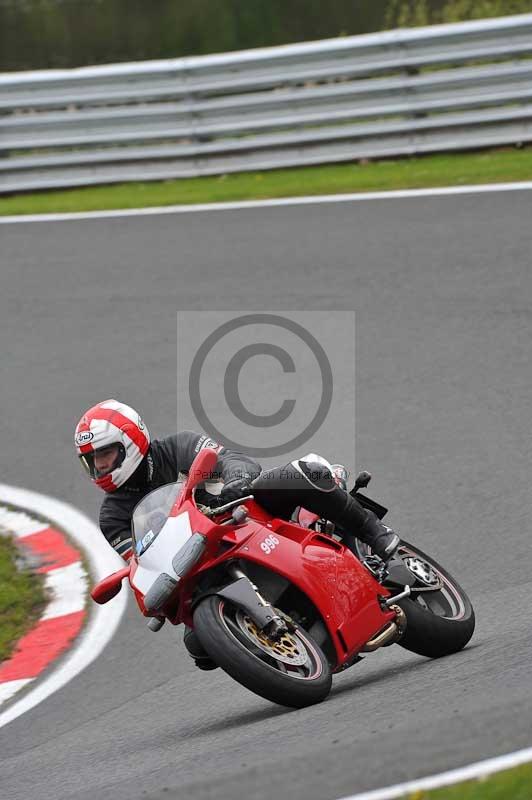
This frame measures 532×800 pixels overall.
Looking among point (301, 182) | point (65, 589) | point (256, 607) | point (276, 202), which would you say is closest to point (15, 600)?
point (65, 589)

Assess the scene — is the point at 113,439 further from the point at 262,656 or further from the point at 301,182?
the point at 301,182

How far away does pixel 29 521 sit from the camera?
7973 mm

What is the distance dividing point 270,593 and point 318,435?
349 cm

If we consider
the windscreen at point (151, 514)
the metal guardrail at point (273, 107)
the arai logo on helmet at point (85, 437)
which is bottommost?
the windscreen at point (151, 514)

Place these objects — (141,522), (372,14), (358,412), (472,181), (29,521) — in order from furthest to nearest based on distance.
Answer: (372,14), (472,181), (358,412), (29,521), (141,522)

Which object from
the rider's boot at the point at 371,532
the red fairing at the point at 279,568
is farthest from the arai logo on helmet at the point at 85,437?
the rider's boot at the point at 371,532

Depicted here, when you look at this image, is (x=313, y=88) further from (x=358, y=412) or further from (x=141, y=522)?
(x=141, y=522)

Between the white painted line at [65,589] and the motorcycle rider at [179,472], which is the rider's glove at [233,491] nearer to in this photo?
the motorcycle rider at [179,472]

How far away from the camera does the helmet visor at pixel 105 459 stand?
5203 mm

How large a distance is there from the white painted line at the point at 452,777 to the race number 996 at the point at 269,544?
155cm

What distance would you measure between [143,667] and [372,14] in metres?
20.5

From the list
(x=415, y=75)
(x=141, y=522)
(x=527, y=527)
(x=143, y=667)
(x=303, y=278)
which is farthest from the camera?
(x=415, y=75)

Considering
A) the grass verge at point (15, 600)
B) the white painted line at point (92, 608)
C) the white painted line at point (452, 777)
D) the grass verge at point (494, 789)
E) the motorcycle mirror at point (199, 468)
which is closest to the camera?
the grass verge at point (494, 789)

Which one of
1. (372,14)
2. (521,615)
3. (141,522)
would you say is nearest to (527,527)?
(521,615)
